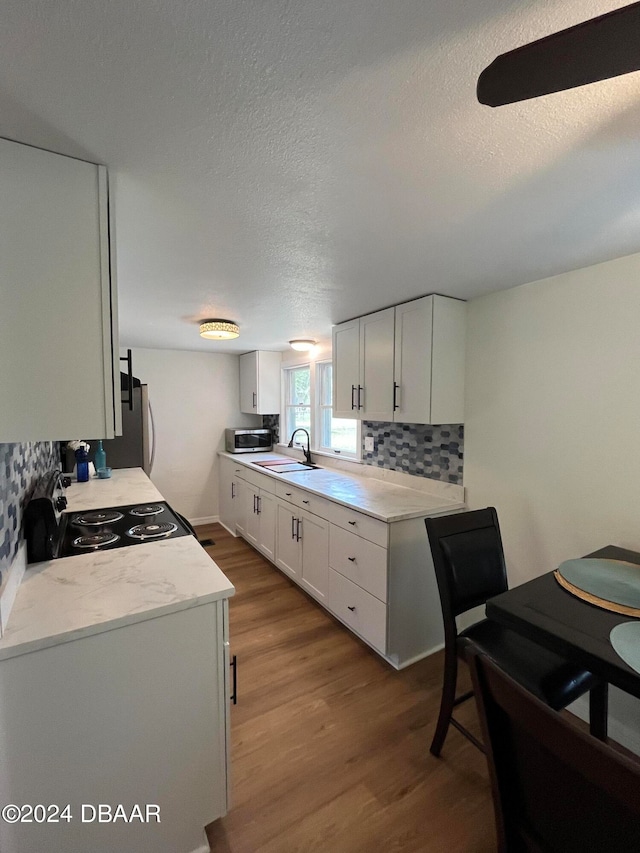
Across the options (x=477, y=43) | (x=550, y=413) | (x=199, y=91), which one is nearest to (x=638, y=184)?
(x=477, y=43)

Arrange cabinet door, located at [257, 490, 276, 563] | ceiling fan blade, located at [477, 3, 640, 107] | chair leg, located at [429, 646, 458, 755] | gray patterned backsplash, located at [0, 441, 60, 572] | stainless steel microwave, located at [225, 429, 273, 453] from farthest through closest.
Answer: stainless steel microwave, located at [225, 429, 273, 453]
cabinet door, located at [257, 490, 276, 563]
chair leg, located at [429, 646, 458, 755]
gray patterned backsplash, located at [0, 441, 60, 572]
ceiling fan blade, located at [477, 3, 640, 107]

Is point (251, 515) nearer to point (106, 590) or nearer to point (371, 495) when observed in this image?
point (371, 495)

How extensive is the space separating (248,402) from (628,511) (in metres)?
3.81

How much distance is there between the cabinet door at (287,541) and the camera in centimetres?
301

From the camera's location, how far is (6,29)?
2.10ft

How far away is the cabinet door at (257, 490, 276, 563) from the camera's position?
11.1 feet

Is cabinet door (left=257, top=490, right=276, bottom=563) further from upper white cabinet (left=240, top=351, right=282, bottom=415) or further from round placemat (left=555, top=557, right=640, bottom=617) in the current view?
round placemat (left=555, top=557, right=640, bottom=617)

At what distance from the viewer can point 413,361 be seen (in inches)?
91.1

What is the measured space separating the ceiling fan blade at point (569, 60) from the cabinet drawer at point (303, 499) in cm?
227

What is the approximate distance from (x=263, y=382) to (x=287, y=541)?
200 centimetres

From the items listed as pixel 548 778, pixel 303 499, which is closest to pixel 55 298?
pixel 548 778

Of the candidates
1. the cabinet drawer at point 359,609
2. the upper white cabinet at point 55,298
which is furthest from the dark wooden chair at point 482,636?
the upper white cabinet at point 55,298

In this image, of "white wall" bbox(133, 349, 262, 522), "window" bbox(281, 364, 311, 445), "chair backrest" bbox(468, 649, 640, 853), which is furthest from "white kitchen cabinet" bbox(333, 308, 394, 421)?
"white wall" bbox(133, 349, 262, 522)

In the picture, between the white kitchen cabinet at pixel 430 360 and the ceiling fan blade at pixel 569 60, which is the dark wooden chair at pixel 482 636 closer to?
the white kitchen cabinet at pixel 430 360
